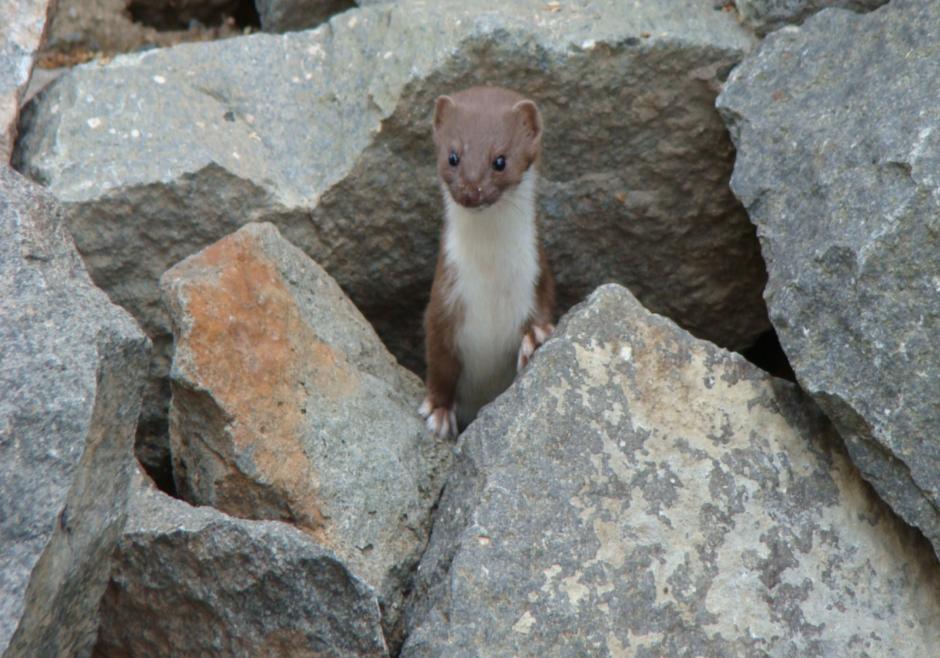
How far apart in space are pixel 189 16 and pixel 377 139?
1.81 metres

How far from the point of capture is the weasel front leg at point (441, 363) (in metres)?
5.05

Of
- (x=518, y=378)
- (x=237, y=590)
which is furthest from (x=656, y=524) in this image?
(x=237, y=590)

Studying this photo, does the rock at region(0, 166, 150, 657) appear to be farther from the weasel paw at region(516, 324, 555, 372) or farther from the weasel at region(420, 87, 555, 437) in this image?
the weasel paw at region(516, 324, 555, 372)

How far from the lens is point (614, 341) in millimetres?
4141

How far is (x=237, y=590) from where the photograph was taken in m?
3.45

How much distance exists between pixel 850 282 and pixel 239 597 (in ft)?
6.36

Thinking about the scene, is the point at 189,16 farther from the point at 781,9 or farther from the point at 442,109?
the point at 781,9

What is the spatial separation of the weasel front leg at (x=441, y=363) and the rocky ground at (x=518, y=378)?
127 millimetres

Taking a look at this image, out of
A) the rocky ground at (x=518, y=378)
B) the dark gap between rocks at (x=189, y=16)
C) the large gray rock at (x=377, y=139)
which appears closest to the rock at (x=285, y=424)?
the rocky ground at (x=518, y=378)

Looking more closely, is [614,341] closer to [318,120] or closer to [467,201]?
[467,201]

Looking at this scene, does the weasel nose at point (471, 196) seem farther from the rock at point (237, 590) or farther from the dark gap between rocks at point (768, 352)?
the dark gap between rocks at point (768, 352)

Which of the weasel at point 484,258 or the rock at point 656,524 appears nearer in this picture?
the rock at point 656,524

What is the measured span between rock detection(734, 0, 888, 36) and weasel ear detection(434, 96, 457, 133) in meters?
1.16

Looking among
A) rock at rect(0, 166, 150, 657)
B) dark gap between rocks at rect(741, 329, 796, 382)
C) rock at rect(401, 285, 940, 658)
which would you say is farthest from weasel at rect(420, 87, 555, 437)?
rock at rect(0, 166, 150, 657)
